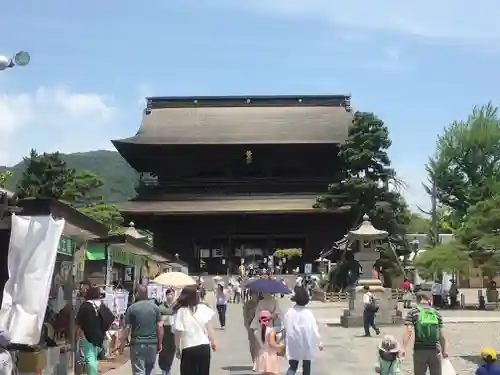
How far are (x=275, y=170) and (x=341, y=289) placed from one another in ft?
50.8

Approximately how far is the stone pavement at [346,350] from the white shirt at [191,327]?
14.7 feet

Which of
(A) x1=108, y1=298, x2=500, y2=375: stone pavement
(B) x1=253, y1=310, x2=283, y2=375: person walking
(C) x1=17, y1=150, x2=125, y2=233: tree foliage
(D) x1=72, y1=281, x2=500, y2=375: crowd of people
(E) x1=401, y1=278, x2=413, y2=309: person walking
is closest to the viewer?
(D) x1=72, y1=281, x2=500, y2=375: crowd of people

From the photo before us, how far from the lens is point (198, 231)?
4856 cm

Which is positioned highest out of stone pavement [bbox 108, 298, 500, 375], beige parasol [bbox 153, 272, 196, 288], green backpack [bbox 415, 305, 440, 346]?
beige parasol [bbox 153, 272, 196, 288]

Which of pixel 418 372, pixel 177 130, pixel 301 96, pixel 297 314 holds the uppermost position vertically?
pixel 301 96

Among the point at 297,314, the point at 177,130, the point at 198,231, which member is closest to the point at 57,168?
the point at 177,130

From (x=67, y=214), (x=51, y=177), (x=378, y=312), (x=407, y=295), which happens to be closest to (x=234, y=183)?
(x=51, y=177)

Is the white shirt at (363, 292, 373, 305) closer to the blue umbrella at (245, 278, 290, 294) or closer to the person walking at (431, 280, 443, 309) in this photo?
the blue umbrella at (245, 278, 290, 294)

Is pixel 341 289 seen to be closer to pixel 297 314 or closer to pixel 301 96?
pixel 301 96

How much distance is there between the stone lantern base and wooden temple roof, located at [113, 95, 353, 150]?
26.1 metres

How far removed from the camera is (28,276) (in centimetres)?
812

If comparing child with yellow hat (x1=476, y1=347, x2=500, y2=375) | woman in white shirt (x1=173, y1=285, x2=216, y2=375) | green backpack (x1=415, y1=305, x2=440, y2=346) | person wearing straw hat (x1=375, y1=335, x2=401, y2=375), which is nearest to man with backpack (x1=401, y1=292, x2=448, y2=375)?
green backpack (x1=415, y1=305, x2=440, y2=346)

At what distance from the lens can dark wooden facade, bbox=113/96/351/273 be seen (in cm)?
4759

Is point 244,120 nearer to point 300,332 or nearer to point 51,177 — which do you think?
point 51,177
